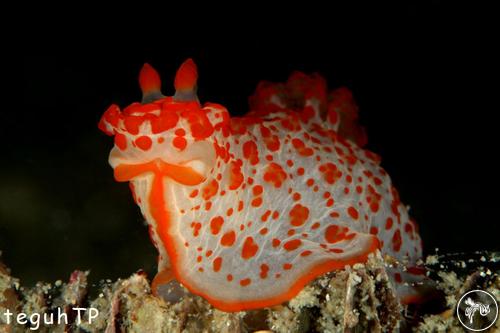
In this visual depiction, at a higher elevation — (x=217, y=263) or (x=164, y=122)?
(x=164, y=122)

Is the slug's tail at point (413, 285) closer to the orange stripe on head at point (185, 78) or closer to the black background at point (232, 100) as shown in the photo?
the orange stripe on head at point (185, 78)

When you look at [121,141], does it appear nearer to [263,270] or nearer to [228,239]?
[228,239]

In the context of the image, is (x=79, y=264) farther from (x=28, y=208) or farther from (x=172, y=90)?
(x=172, y=90)

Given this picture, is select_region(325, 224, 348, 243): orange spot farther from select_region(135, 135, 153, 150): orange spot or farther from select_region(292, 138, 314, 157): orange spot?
select_region(135, 135, 153, 150): orange spot

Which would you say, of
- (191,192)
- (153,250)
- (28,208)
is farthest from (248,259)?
(28,208)

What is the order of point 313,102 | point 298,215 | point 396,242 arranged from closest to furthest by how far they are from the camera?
point 298,215 < point 396,242 < point 313,102

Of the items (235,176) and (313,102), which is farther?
(313,102)

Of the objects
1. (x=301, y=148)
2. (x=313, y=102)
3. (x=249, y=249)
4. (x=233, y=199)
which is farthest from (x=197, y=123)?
(x=313, y=102)

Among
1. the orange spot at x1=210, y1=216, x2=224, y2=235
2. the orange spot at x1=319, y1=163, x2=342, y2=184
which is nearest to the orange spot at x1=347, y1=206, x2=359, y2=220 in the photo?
the orange spot at x1=319, y1=163, x2=342, y2=184
